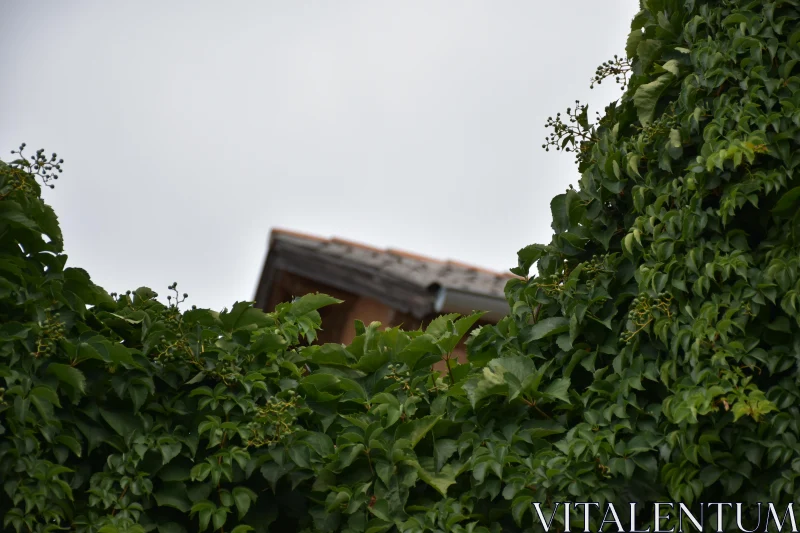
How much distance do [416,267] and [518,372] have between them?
413 cm

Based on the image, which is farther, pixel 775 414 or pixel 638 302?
pixel 638 302

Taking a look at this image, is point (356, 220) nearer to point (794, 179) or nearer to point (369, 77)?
point (369, 77)

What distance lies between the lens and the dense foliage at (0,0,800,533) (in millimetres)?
2611

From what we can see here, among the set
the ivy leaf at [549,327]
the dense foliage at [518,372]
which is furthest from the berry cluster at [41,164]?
the ivy leaf at [549,327]

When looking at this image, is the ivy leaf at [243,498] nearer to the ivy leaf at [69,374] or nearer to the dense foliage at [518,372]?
the dense foliage at [518,372]

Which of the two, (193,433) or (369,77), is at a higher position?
(369,77)

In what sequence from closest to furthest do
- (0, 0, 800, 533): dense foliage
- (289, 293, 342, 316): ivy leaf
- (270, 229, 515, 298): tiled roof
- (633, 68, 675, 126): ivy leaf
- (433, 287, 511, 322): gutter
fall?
(0, 0, 800, 533): dense foliage, (633, 68, 675, 126): ivy leaf, (289, 293, 342, 316): ivy leaf, (433, 287, 511, 322): gutter, (270, 229, 515, 298): tiled roof

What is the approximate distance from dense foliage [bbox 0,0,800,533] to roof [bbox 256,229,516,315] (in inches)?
127

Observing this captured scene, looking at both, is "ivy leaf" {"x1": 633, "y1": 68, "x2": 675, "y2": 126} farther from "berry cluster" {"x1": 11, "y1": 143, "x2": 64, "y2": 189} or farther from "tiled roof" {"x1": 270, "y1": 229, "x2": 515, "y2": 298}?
"tiled roof" {"x1": 270, "y1": 229, "x2": 515, "y2": 298}

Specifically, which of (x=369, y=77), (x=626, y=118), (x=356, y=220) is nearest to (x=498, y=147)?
(x=369, y=77)

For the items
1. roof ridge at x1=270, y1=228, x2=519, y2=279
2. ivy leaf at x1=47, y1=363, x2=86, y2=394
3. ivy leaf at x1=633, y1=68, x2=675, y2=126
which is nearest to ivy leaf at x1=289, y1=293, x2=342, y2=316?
ivy leaf at x1=47, y1=363, x2=86, y2=394

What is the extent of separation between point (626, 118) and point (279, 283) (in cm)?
654

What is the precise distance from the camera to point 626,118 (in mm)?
3158

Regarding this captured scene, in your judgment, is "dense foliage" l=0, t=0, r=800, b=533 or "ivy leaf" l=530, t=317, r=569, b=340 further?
"ivy leaf" l=530, t=317, r=569, b=340
